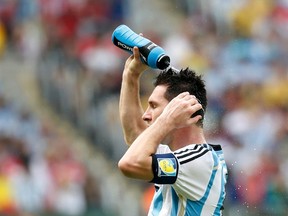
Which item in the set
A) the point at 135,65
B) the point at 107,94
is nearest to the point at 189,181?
the point at 135,65

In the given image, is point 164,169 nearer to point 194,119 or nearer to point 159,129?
point 159,129

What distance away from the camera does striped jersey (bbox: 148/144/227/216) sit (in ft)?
18.3

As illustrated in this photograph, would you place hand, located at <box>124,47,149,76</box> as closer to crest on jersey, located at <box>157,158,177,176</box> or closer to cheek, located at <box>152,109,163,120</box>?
cheek, located at <box>152,109,163,120</box>

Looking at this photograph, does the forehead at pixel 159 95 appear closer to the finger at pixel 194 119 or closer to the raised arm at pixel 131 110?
the finger at pixel 194 119

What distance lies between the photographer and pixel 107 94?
46.7 feet

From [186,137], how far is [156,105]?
0.86 feet

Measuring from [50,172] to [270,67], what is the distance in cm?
323

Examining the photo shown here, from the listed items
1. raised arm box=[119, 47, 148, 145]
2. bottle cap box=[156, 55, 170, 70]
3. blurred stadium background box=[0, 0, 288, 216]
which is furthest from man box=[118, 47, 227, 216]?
blurred stadium background box=[0, 0, 288, 216]

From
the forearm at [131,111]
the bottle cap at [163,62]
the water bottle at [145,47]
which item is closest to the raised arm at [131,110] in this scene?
the forearm at [131,111]

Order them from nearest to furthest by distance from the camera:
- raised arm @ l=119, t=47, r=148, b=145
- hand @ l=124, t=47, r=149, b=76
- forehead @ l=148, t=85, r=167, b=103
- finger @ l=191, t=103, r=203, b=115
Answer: finger @ l=191, t=103, r=203, b=115 < forehead @ l=148, t=85, r=167, b=103 < hand @ l=124, t=47, r=149, b=76 < raised arm @ l=119, t=47, r=148, b=145

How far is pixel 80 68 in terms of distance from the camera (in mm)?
14844

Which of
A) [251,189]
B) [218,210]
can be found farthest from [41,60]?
[218,210]

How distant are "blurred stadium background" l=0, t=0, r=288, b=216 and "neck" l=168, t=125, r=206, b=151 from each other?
15.6 feet

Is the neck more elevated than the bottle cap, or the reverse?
the bottle cap
